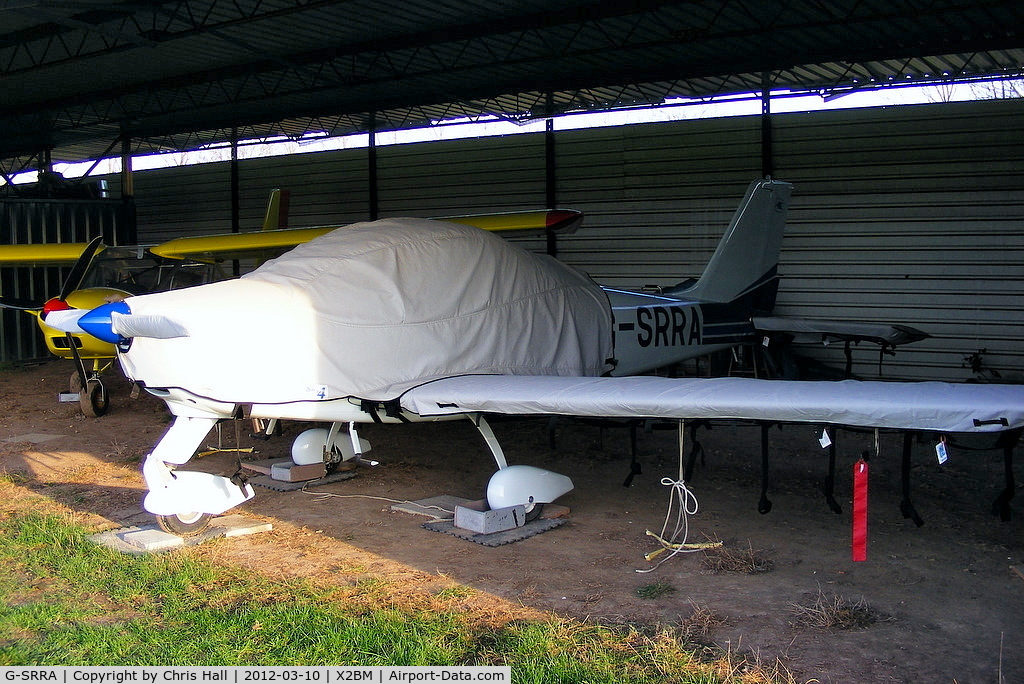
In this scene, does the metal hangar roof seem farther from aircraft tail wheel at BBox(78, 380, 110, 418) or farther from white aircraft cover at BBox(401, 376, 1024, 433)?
white aircraft cover at BBox(401, 376, 1024, 433)

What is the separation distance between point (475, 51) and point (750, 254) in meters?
5.85

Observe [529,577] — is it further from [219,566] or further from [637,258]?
[637,258]

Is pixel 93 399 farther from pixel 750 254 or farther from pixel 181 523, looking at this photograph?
pixel 750 254

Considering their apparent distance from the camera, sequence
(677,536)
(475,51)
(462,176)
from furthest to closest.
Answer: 1. (462,176)
2. (475,51)
3. (677,536)

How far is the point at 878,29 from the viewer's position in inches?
415

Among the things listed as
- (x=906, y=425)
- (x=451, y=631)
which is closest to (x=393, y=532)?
(x=451, y=631)

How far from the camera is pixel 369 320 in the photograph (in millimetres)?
5715

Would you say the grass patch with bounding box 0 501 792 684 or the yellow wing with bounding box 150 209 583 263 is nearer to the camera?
the grass patch with bounding box 0 501 792 684

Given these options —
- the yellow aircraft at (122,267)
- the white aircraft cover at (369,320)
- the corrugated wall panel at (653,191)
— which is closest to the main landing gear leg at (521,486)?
the white aircraft cover at (369,320)

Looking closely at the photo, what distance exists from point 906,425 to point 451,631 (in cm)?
261

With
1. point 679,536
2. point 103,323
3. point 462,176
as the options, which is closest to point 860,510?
point 679,536

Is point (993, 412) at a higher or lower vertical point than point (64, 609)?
higher

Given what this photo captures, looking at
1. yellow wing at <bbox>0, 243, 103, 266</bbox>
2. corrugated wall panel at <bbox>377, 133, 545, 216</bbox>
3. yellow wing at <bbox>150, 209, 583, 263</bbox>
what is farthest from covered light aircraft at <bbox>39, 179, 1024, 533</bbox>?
corrugated wall panel at <bbox>377, 133, 545, 216</bbox>

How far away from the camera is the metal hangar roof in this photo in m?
10.4
